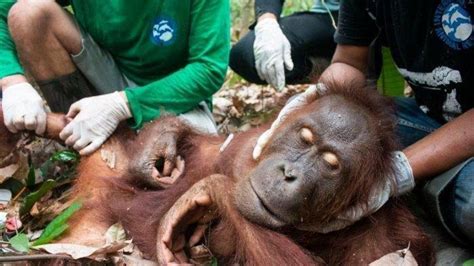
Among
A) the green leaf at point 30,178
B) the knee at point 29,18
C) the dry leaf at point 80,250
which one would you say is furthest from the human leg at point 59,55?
the dry leaf at point 80,250

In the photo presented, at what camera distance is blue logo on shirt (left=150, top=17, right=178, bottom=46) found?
10.7 feet

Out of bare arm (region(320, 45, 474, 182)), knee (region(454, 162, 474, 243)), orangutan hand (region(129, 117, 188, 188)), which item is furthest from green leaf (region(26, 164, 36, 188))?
knee (region(454, 162, 474, 243))

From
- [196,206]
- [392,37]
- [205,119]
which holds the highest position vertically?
[392,37]

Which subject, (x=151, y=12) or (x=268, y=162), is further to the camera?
(x=151, y=12)

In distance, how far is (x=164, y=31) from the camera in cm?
328

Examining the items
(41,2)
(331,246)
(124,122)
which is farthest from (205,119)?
(331,246)

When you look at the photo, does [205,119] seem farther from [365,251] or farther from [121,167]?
[365,251]

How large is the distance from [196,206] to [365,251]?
2.02ft

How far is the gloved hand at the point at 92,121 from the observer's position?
Answer: 9.93 feet

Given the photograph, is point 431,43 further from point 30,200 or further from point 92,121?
point 30,200

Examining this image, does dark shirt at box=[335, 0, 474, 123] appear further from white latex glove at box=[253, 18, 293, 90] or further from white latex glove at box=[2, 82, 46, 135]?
white latex glove at box=[2, 82, 46, 135]

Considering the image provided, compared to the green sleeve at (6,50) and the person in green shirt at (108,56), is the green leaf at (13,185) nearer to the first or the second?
the person in green shirt at (108,56)

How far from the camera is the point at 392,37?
2.88m

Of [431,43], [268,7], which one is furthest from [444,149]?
[268,7]
